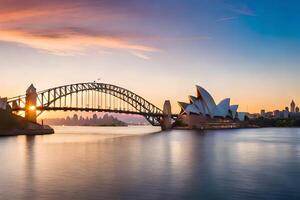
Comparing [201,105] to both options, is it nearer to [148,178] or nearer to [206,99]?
[206,99]

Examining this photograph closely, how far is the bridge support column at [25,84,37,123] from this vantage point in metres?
119

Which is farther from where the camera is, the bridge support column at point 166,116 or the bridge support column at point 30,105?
the bridge support column at point 166,116

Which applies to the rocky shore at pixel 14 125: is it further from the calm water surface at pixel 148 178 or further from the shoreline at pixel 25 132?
the calm water surface at pixel 148 178

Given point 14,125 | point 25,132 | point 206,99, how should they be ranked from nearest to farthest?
point 14,125, point 25,132, point 206,99

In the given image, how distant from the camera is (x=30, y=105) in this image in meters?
121

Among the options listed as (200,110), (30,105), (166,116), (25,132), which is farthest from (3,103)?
(200,110)

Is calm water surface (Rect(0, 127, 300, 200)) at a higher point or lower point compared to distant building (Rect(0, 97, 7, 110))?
lower

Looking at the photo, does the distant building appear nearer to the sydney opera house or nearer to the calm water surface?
the calm water surface

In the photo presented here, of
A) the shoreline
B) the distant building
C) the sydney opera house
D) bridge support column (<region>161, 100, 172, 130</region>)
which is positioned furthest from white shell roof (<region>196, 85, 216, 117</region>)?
the distant building

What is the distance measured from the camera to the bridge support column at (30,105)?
119 metres

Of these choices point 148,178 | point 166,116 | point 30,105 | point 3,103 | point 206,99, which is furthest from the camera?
point 166,116

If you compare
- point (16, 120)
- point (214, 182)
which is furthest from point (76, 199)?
point (16, 120)

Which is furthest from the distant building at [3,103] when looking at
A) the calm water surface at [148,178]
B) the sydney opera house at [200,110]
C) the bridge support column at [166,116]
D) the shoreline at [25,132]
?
the sydney opera house at [200,110]

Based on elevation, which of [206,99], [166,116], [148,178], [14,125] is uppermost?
[206,99]
